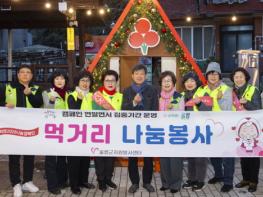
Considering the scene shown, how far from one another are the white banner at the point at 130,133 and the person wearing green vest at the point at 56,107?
176 millimetres

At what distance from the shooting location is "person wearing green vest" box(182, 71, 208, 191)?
6559mm

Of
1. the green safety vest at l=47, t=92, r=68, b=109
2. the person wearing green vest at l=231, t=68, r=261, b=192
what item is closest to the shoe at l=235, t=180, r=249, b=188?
the person wearing green vest at l=231, t=68, r=261, b=192

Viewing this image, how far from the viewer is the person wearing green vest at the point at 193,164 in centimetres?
656

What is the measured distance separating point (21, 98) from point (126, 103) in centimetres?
148

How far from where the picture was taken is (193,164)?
21.9ft

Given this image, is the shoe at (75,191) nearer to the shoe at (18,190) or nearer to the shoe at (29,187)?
the shoe at (29,187)

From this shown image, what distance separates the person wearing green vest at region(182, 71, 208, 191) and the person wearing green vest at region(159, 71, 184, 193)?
0.16m

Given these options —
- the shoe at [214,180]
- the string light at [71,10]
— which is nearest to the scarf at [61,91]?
the shoe at [214,180]

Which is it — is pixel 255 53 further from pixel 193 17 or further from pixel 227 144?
pixel 193 17

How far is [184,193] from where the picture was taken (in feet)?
21.2

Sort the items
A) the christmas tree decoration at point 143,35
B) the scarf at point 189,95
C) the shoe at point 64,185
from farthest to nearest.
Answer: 1. the christmas tree decoration at point 143,35
2. the scarf at point 189,95
3. the shoe at point 64,185

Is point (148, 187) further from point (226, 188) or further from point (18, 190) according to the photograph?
point (18, 190)

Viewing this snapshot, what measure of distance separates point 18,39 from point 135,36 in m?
29.3

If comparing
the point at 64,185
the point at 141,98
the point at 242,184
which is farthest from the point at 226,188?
the point at 64,185
